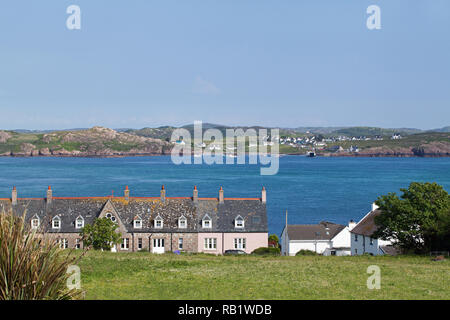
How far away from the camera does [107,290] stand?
19.7 m

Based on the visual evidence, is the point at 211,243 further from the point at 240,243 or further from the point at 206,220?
the point at 240,243

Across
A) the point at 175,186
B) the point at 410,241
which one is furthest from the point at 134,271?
the point at 175,186

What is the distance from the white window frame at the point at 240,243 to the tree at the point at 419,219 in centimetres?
1889

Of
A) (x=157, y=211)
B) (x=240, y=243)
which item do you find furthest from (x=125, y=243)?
(x=240, y=243)

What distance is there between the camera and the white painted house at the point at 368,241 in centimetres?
5531

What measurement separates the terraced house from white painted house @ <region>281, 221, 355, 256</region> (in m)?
11.8

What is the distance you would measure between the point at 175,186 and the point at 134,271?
137247 mm

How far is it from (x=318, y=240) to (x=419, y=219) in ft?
102

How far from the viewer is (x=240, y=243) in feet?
189

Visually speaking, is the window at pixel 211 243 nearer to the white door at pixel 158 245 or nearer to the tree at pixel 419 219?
the white door at pixel 158 245

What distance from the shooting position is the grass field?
62.2 ft

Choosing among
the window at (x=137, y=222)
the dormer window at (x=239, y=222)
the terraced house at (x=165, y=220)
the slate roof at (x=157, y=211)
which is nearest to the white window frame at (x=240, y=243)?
the terraced house at (x=165, y=220)
